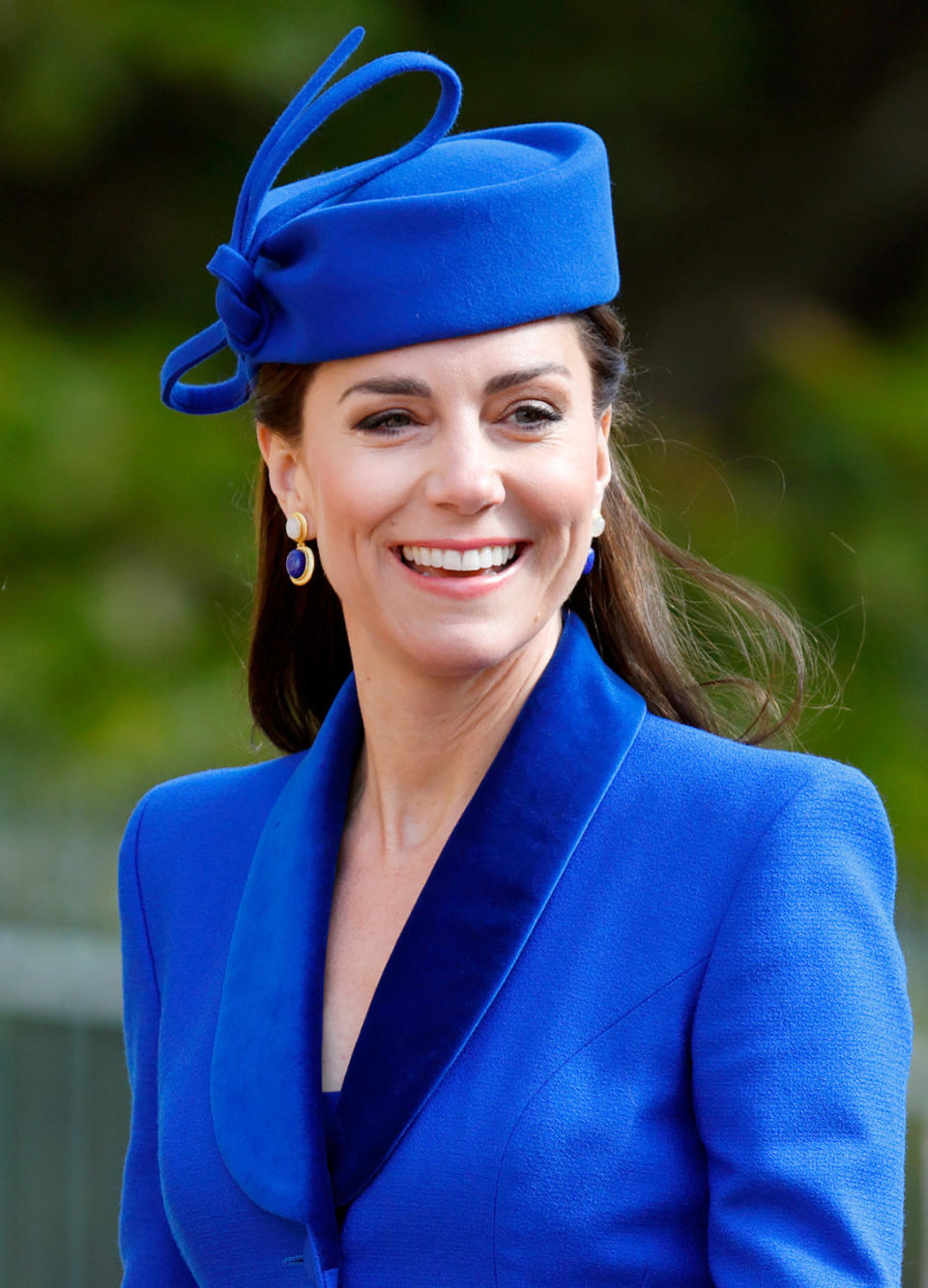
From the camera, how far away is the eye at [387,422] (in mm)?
2223

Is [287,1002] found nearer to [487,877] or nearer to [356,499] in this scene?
[487,877]

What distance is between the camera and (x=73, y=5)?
632 cm

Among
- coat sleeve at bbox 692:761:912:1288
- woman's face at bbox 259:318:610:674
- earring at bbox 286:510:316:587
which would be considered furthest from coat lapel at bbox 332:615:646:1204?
earring at bbox 286:510:316:587

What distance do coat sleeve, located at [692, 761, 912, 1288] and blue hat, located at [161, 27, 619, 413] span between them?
0.62m

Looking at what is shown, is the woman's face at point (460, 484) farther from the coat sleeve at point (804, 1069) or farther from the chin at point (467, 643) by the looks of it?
the coat sleeve at point (804, 1069)

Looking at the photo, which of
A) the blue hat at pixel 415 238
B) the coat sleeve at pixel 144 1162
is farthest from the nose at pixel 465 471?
the coat sleeve at pixel 144 1162

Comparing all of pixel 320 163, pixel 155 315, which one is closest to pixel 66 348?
pixel 155 315

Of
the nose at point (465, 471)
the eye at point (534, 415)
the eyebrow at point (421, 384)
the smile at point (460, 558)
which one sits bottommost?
the smile at point (460, 558)

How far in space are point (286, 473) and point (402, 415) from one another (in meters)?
0.30

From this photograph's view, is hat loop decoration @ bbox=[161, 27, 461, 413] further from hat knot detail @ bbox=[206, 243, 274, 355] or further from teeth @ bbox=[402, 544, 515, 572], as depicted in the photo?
teeth @ bbox=[402, 544, 515, 572]

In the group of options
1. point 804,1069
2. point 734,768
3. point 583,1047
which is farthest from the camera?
point 734,768

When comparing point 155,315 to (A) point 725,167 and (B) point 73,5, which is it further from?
(A) point 725,167

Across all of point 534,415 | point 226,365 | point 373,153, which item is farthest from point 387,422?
point 373,153

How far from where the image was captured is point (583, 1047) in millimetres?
Answer: 2041
